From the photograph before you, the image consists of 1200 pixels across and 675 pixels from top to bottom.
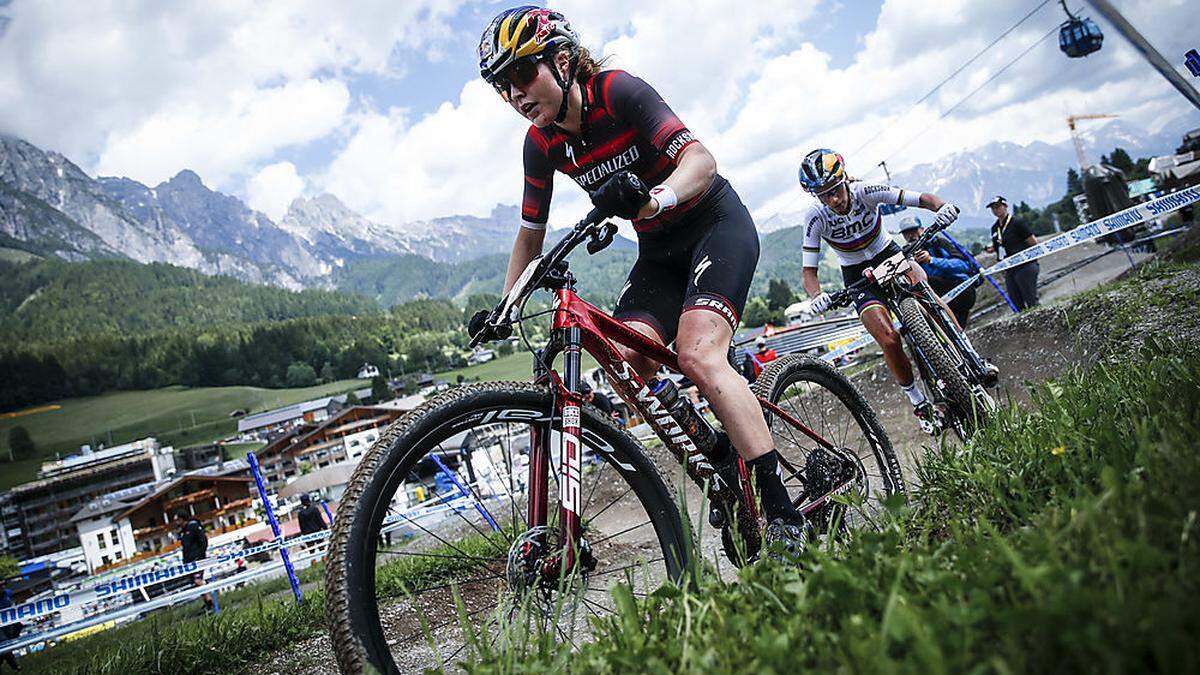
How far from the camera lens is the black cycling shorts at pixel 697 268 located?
3.37 m

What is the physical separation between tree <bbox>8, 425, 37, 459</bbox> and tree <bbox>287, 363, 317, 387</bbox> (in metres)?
55.6

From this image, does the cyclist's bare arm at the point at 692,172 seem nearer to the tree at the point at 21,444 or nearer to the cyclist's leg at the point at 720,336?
Result: the cyclist's leg at the point at 720,336

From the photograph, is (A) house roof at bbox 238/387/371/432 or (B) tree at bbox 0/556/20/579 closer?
(B) tree at bbox 0/556/20/579

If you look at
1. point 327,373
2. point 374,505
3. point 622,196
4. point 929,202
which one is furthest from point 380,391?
point 374,505

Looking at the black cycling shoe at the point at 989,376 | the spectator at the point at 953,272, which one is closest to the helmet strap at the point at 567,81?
the black cycling shoe at the point at 989,376

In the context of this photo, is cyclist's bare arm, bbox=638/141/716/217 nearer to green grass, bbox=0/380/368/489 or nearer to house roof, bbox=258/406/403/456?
house roof, bbox=258/406/403/456

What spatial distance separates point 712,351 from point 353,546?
176cm

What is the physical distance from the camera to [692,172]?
3174mm

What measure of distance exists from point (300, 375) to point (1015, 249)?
7770 inches

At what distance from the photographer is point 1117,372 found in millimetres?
3049

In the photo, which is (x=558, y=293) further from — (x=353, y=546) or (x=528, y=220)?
(x=353, y=546)

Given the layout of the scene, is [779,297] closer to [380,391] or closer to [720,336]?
[380,391]

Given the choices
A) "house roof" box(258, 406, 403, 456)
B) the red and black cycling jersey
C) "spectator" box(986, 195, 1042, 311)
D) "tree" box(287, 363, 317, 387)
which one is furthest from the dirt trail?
"tree" box(287, 363, 317, 387)

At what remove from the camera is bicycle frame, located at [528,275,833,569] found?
2.64 m
